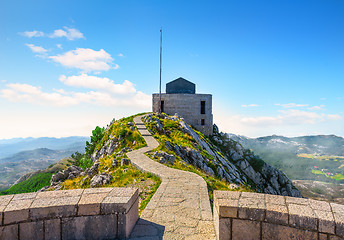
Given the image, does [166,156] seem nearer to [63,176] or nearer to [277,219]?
[63,176]

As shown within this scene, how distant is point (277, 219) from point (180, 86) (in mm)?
34251

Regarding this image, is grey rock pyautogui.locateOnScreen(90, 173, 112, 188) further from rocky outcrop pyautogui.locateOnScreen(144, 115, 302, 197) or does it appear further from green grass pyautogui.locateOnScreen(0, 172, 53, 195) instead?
green grass pyautogui.locateOnScreen(0, 172, 53, 195)

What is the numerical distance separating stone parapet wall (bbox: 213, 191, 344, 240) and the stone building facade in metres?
30.5

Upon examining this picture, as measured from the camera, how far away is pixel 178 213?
5195mm

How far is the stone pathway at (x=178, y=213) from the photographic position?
13.8 feet

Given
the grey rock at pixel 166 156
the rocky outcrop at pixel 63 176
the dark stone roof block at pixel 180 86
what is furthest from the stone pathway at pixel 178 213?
the dark stone roof block at pixel 180 86

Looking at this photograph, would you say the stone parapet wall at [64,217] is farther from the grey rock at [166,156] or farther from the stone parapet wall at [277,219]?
the grey rock at [166,156]

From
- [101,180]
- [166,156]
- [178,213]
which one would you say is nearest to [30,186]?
[166,156]

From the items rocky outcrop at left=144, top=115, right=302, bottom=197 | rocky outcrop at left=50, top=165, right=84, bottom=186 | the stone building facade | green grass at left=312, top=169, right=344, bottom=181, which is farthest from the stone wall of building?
green grass at left=312, top=169, right=344, bottom=181

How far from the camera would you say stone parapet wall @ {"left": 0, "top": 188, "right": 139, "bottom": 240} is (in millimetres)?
3584

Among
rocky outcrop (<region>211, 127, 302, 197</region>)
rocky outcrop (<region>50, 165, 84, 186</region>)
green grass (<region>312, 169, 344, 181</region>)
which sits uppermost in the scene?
rocky outcrop (<region>50, 165, 84, 186</region>)

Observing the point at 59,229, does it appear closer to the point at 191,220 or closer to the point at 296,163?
the point at 191,220

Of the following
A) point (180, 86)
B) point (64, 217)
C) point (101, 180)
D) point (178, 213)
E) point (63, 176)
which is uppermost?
point (180, 86)

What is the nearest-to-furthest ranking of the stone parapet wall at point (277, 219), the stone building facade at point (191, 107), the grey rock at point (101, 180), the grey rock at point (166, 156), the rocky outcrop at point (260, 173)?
1. the stone parapet wall at point (277, 219)
2. the grey rock at point (101, 180)
3. the grey rock at point (166, 156)
4. the rocky outcrop at point (260, 173)
5. the stone building facade at point (191, 107)
